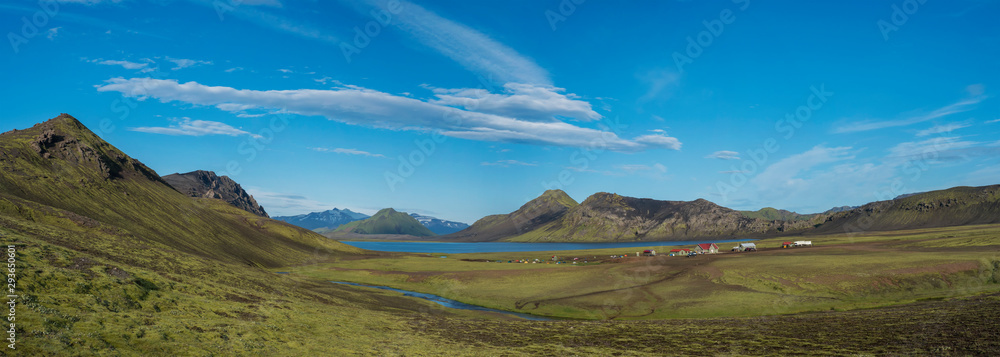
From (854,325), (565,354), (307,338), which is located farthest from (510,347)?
(854,325)

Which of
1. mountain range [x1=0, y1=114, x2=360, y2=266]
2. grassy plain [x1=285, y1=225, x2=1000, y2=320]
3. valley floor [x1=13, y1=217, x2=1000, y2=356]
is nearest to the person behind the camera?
valley floor [x1=13, y1=217, x2=1000, y2=356]

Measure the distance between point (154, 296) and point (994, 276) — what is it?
128m

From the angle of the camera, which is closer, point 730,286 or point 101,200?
point 730,286

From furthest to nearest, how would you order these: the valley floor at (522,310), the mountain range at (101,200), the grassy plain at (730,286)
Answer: the mountain range at (101,200), the grassy plain at (730,286), the valley floor at (522,310)

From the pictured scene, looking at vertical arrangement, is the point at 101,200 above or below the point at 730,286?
above

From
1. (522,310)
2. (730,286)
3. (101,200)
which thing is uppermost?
(101,200)

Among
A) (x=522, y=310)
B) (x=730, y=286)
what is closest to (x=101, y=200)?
(x=522, y=310)

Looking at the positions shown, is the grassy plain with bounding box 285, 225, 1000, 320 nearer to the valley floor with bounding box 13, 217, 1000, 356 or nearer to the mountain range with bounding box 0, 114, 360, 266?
the valley floor with bounding box 13, 217, 1000, 356

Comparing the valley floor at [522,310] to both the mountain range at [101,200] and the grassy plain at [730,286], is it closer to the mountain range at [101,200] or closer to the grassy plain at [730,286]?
the grassy plain at [730,286]

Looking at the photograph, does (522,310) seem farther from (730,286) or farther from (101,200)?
(101,200)

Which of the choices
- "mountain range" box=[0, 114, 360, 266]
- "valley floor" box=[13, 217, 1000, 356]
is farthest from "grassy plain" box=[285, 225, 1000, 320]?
"mountain range" box=[0, 114, 360, 266]

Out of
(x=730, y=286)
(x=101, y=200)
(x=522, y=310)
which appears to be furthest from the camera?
(x=101, y=200)

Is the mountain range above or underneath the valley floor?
above

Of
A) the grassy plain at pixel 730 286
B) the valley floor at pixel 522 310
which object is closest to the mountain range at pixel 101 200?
the valley floor at pixel 522 310
